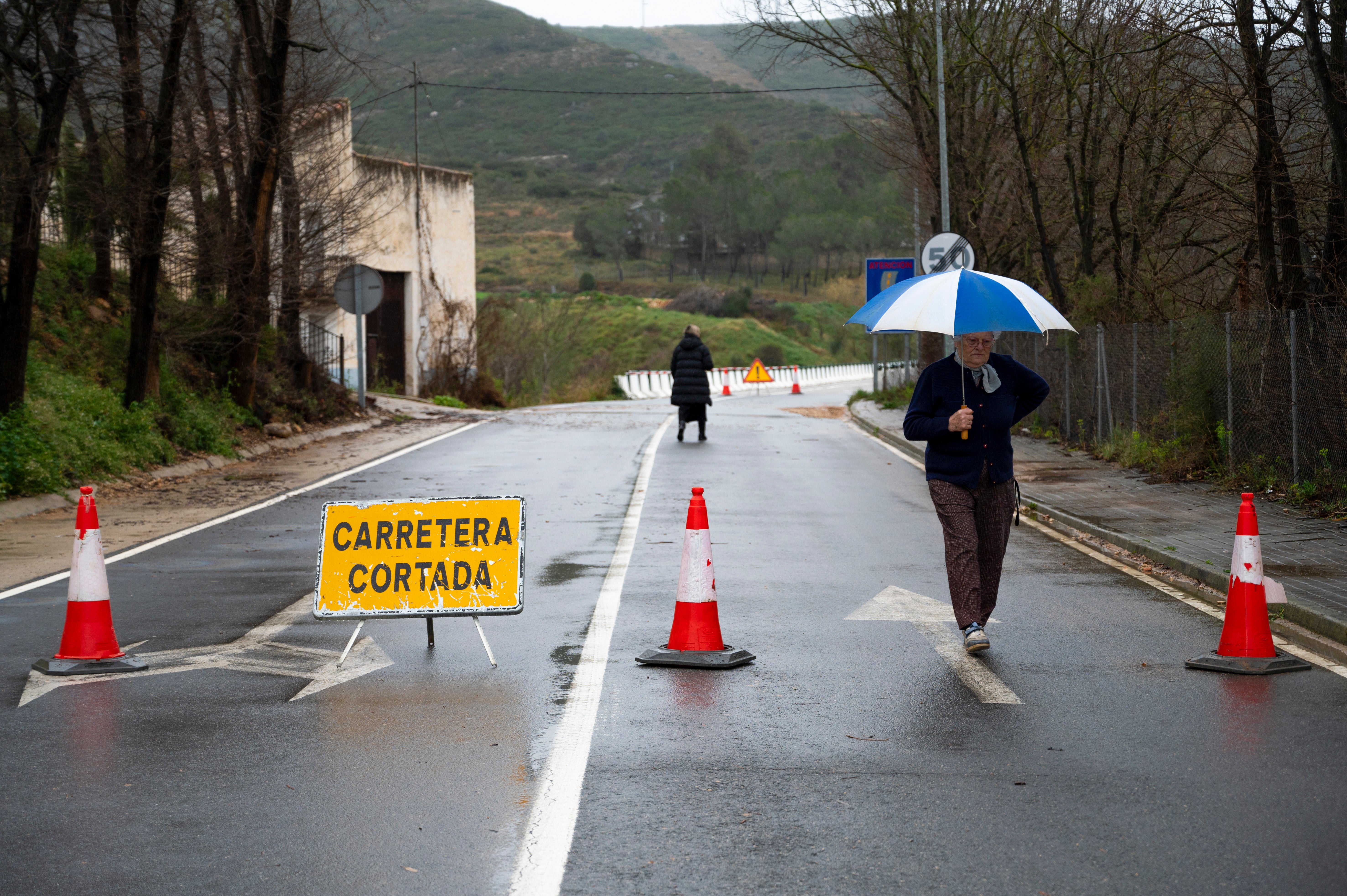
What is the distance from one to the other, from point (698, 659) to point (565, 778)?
6.62 feet

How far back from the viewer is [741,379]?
184ft

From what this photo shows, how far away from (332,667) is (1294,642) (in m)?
5.33

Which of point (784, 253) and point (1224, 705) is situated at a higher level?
point (784, 253)

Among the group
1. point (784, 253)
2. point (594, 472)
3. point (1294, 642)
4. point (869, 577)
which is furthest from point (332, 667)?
point (784, 253)

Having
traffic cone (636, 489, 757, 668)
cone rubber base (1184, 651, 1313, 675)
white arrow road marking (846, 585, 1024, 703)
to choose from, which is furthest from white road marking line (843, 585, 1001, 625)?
traffic cone (636, 489, 757, 668)

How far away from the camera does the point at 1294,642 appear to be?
7.84m

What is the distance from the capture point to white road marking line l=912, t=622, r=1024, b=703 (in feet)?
21.7

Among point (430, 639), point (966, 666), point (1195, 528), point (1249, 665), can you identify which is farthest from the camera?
point (1195, 528)

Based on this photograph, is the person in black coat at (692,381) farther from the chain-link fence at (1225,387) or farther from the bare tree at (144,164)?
the bare tree at (144,164)

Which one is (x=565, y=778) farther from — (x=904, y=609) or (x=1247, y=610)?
(x=904, y=609)

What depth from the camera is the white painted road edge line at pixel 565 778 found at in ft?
14.1

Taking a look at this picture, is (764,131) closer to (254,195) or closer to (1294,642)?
(254,195)

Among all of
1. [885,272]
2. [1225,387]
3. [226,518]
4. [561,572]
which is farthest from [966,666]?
[885,272]

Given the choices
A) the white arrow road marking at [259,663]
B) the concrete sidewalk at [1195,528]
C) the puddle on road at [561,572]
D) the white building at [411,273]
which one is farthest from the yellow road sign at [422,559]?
the white building at [411,273]
